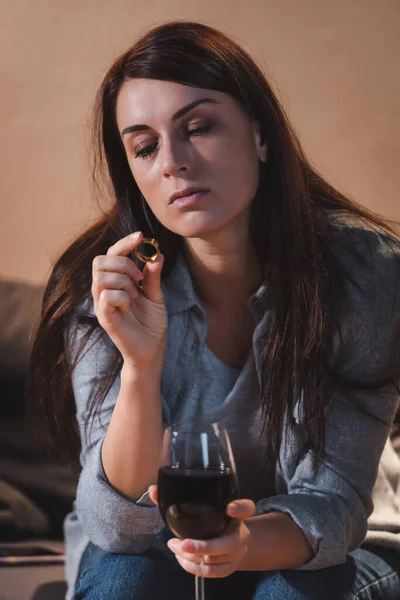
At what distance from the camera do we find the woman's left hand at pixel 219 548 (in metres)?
0.94

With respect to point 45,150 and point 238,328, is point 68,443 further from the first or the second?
point 45,150

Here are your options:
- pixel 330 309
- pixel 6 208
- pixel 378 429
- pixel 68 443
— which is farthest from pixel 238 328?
pixel 6 208

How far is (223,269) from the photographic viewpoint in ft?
4.90

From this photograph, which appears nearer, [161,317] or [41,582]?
[161,317]

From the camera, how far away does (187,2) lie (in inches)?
95.7

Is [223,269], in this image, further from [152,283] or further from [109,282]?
[109,282]

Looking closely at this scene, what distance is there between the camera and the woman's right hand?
125cm

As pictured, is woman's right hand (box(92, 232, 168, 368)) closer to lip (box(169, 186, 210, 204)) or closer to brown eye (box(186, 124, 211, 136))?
lip (box(169, 186, 210, 204))

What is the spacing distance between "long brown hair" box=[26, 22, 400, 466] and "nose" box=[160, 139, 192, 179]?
100 mm

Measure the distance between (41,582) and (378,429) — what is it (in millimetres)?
732

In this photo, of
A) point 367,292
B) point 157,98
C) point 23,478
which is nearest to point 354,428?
point 367,292

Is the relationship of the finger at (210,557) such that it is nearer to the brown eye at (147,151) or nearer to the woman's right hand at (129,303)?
the woman's right hand at (129,303)

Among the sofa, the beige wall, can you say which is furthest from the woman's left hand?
the beige wall

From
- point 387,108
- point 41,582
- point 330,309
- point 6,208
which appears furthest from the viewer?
point 387,108
